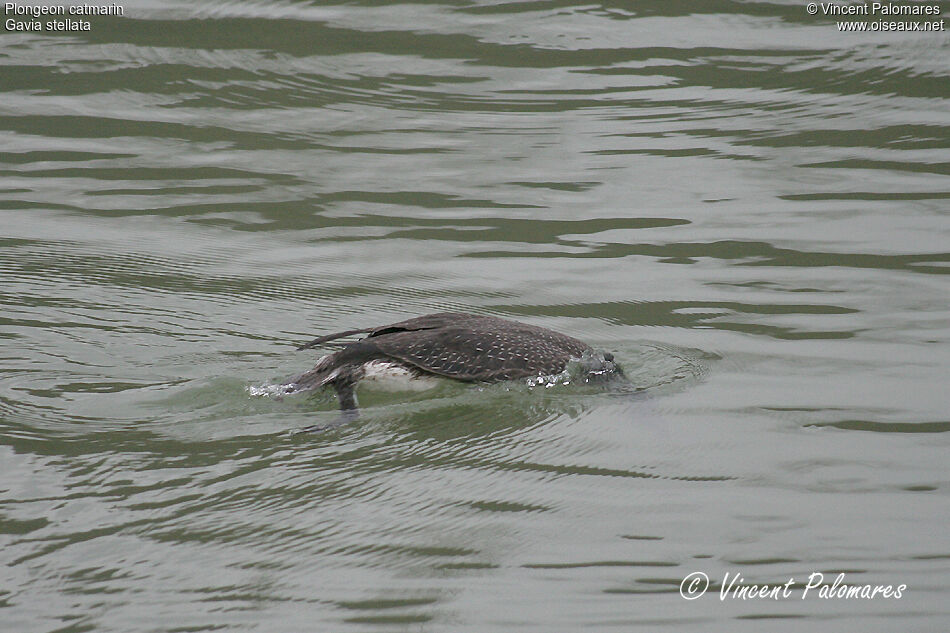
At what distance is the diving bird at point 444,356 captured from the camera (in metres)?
7.09

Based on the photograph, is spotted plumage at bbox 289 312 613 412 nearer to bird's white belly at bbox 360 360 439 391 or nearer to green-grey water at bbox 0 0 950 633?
bird's white belly at bbox 360 360 439 391

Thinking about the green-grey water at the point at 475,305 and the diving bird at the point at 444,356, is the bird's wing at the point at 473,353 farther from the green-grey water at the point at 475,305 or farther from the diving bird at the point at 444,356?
the green-grey water at the point at 475,305

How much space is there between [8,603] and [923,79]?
33.3ft

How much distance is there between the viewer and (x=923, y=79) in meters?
12.2

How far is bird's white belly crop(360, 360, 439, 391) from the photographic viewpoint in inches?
279

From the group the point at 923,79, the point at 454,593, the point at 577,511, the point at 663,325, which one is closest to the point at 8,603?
the point at 454,593

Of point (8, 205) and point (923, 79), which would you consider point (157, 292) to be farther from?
point (923, 79)

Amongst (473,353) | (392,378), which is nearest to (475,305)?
(473,353)

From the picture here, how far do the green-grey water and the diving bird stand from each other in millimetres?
143

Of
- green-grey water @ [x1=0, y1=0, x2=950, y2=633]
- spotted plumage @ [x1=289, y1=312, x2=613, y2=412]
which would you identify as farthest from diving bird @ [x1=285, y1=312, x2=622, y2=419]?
green-grey water @ [x1=0, y1=0, x2=950, y2=633]

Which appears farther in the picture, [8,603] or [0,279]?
[0,279]

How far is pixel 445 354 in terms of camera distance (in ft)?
23.6

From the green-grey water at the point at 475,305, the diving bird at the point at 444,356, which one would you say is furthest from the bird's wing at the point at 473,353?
the green-grey water at the point at 475,305

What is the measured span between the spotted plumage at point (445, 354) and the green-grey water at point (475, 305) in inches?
5.9
